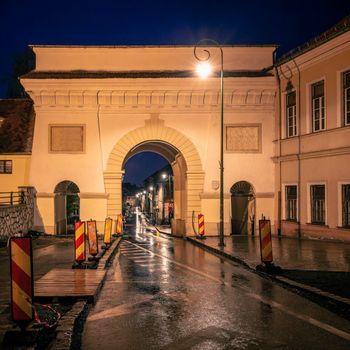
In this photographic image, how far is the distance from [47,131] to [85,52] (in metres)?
4.73

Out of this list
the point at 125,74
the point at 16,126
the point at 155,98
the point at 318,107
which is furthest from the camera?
the point at 16,126

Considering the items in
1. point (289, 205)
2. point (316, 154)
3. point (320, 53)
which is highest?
point (320, 53)

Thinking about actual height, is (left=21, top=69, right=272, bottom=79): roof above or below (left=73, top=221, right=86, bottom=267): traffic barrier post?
above

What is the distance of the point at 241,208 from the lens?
A: 2914 centimetres

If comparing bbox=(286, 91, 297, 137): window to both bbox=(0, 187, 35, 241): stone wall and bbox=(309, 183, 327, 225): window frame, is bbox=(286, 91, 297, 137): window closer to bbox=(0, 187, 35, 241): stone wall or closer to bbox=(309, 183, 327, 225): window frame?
bbox=(309, 183, 327, 225): window frame

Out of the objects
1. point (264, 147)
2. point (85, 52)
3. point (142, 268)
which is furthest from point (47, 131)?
point (142, 268)

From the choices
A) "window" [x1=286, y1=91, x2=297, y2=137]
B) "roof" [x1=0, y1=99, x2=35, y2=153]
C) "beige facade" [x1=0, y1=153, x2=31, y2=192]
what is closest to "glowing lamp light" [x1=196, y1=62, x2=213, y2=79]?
"window" [x1=286, y1=91, x2=297, y2=137]

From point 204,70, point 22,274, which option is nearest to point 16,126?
point 204,70

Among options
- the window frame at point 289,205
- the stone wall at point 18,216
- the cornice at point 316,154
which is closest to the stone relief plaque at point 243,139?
the cornice at point 316,154

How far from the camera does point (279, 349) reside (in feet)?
21.6

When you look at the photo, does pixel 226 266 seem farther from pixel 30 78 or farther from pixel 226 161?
pixel 30 78

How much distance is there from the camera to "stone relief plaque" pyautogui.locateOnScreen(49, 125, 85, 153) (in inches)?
1073

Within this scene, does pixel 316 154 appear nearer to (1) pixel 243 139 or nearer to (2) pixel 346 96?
(2) pixel 346 96

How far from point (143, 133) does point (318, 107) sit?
919 cm
